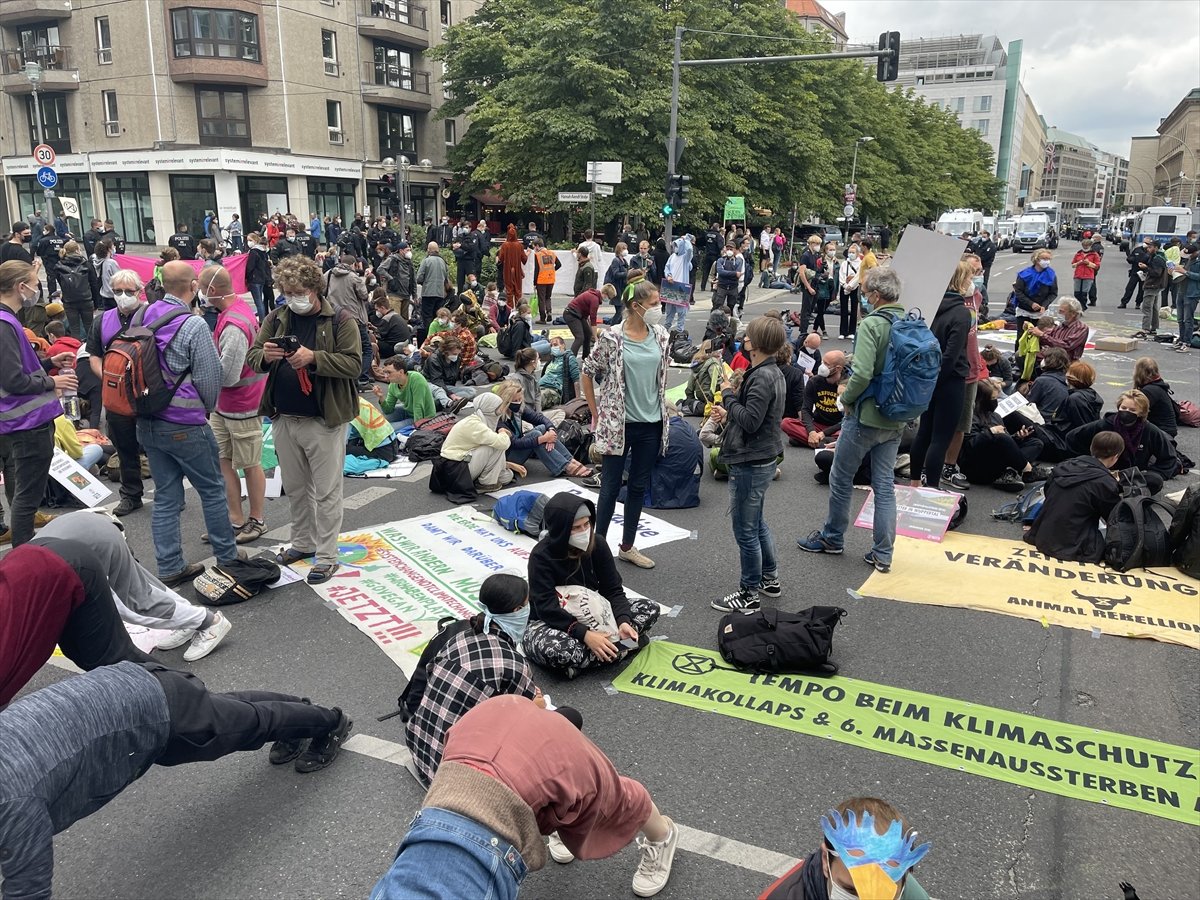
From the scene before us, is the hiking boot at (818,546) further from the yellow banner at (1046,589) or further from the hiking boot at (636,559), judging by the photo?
the hiking boot at (636,559)

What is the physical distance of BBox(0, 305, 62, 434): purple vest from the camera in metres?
5.47

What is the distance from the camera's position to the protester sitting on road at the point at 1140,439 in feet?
23.4

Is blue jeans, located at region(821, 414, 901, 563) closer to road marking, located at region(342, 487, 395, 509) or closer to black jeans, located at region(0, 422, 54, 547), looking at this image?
road marking, located at region(342, 487, 395, 509)

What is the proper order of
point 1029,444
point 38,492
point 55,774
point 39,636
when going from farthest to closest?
point 1029,444
point 38,492
point 39,636
point 55,774

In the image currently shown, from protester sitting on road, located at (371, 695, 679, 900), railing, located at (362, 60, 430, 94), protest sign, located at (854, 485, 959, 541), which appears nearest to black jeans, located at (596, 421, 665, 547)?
protest sign, located at (854, 485, 959, 541)

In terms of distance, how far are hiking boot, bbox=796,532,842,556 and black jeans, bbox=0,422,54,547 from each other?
5.37 m

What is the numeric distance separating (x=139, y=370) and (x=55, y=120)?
41684 millimetres

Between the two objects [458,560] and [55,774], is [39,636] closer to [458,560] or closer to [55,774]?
[55,774]

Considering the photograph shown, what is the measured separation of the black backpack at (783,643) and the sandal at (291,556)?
121 inches

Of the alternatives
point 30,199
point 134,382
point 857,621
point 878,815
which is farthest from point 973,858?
point 30,199

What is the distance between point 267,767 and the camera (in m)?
3.85

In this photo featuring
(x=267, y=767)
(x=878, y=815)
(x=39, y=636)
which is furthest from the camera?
(x=267, y=767)

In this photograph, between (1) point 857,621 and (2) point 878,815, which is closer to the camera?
(2) point 878,815

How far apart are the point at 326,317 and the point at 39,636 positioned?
2.85 m
